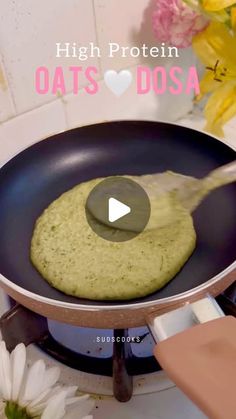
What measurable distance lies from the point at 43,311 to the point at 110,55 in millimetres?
464

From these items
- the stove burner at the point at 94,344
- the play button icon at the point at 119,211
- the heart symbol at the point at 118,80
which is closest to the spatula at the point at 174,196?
the play button icon at the point at 119,211

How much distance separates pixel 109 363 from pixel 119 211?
194mm

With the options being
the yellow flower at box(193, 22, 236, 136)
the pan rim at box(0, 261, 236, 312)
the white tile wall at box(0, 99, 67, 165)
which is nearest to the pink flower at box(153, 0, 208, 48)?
the yellow flower at box(193, 22, 236, 136)

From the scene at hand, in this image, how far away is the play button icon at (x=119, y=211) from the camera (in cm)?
58

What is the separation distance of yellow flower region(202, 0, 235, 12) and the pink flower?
11cm

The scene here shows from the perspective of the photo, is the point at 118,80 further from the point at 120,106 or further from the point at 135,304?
the point at 135,304

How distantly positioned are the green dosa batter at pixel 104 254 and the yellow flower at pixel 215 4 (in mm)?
241

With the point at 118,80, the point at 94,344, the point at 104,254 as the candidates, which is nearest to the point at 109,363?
the point at 94,344

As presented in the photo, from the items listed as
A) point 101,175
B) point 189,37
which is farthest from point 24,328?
point 189,37

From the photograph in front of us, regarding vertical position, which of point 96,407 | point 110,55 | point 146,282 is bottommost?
point 96,407

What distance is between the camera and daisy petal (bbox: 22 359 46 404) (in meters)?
0.43

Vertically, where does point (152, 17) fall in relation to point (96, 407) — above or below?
above

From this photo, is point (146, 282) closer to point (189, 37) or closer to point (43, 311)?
point (43, 311)

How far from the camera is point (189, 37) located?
0.73m
